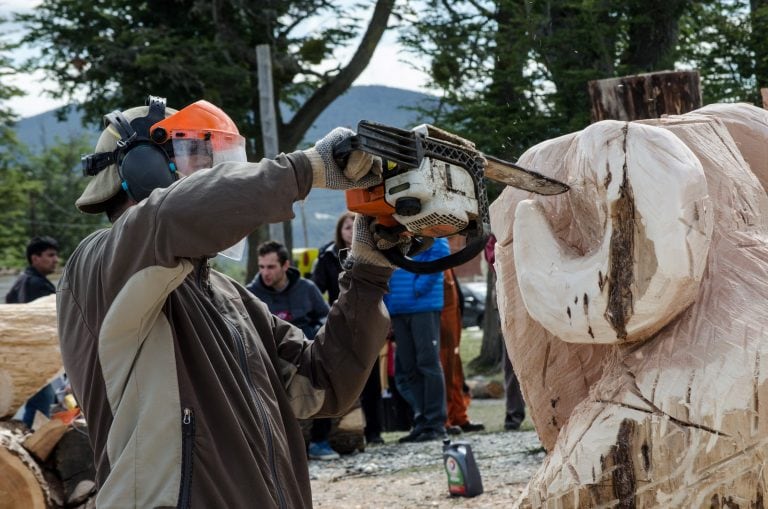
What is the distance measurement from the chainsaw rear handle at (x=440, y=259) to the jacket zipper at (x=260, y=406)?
1.46ft

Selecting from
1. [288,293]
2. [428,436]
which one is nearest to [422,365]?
[428,436]

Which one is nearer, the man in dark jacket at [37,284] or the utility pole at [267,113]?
the man in dark jacket at [37,284]

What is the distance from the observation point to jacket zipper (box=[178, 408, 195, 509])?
215 centimetres

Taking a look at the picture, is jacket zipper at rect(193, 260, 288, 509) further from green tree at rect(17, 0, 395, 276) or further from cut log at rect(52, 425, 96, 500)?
green tree at rect(17, 0, 395, 276)

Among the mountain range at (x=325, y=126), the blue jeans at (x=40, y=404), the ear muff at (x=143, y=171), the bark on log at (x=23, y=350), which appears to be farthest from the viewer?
the mountain range at (x=325, y=126)

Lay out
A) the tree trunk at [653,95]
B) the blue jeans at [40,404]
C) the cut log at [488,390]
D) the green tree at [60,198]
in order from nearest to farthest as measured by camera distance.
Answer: the tree trunk at [653,95]
the blue jeans at [40,404]
the cut log at [488,390]
the green tree at [60,198]

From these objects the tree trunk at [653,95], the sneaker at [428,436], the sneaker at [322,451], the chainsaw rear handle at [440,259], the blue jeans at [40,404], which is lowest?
the sneaker at [322,451]

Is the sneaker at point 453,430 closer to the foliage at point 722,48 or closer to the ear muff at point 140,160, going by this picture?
the foliage at point 722,48

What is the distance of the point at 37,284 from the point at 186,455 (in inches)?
239

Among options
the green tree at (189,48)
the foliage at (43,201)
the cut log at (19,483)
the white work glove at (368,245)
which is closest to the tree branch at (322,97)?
the green tree at (189,48)

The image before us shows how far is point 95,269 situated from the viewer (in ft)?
7.36

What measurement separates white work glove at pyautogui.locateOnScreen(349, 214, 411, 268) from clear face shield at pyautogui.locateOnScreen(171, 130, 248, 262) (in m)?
0.34

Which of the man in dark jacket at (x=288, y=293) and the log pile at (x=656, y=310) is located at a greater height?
the log pile at (x=656, y=310)

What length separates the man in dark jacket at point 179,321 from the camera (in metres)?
2.09
